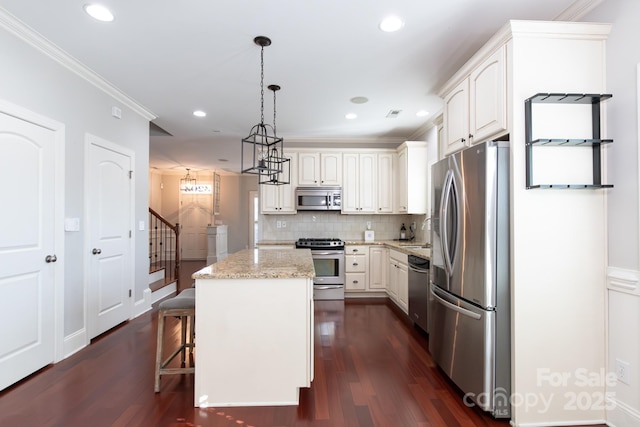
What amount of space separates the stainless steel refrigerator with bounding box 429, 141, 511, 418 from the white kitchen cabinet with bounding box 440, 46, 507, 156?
0.67 ft

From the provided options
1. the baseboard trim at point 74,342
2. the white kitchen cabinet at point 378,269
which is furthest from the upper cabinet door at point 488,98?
the baseboard trim at point 74,342

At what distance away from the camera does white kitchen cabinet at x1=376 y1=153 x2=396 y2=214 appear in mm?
5242

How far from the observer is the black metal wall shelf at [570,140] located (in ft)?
5.99

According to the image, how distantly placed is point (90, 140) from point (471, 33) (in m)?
3.65

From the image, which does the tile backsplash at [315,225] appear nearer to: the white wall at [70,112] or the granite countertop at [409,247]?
the granite countertop at [409,247]

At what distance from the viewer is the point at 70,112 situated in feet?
9.53

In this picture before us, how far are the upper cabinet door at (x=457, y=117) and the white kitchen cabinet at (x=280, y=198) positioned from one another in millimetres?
2934

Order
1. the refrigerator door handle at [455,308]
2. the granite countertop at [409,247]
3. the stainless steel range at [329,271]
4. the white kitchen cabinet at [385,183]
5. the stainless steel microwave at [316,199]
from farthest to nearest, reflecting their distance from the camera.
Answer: the white kitchen cabinet at [385,183]
the stainless steel microwave at [316,199]
the stainless steel range at [329,271]
the granite countertop at [409,247]
the refrigerator door handle at [455,308]

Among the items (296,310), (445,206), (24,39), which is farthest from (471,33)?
(24,39)

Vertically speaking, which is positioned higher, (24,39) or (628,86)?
(24,39)

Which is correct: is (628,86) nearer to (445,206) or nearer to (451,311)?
(445,206)

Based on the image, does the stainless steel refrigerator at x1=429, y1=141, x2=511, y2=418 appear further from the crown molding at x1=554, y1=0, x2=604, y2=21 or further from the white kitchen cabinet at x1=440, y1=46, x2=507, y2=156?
the crown molding at x1=554, y1=0, x2=604, y2=21

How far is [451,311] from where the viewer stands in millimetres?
2324

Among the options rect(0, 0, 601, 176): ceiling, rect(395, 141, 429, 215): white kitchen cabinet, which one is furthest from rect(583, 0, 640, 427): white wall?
rect(395, 141, 429, 215): white kitchen cabinet
